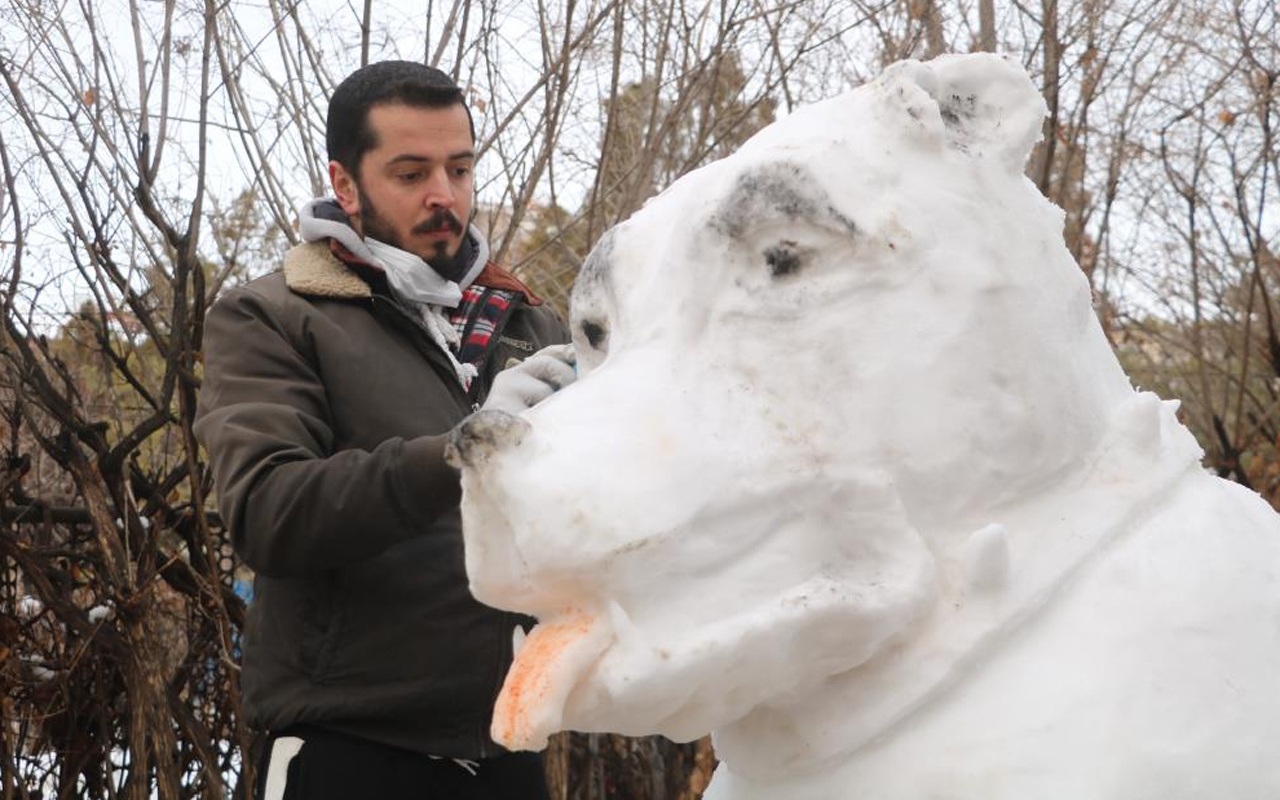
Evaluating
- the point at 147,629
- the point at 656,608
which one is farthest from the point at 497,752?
the point at 147,629

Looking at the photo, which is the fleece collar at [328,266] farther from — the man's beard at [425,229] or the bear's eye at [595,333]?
the bear's eye at [595,333]

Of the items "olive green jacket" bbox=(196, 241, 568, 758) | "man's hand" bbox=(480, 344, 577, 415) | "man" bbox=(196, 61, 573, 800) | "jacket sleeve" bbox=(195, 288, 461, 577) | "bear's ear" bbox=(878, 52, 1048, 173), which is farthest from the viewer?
"olive green jacket" bbox=(196, 241, 568, 758)

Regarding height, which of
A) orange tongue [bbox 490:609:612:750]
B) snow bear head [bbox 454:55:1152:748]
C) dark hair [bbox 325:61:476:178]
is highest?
dark hair [bbox 325:61:476:178]

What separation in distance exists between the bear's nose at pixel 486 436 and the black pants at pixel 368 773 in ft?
4.16

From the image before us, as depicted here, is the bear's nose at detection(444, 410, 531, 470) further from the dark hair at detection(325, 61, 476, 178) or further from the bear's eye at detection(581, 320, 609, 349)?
the dark hair at detection(325, 61, 476, 178)

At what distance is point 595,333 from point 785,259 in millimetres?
292

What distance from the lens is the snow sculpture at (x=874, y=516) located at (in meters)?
1.45

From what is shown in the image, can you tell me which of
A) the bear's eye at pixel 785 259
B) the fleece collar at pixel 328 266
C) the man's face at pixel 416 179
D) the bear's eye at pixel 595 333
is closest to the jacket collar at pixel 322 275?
the fleece collar at pixel 328 266

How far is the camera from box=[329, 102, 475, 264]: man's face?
8.89ft

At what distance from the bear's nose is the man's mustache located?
4.42 feet

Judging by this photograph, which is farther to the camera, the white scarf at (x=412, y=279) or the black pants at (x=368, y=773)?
the white scarf at (x=412, y=279)

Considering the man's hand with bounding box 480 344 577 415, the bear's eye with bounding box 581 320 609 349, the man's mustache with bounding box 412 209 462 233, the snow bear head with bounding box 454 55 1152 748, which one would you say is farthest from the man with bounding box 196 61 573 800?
the snow bear head with bounding box 454 55 1152 748

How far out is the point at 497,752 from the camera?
2.57 m

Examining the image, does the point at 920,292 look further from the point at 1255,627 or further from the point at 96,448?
the point at 96,448
